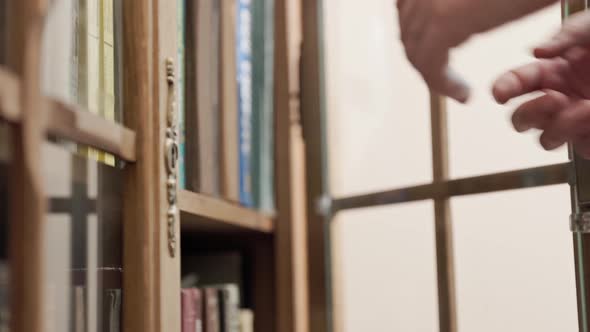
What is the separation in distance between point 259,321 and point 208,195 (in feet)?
1.29

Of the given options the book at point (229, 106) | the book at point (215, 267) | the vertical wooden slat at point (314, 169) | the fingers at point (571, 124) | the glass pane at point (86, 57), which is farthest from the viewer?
the book at point (215, 267)

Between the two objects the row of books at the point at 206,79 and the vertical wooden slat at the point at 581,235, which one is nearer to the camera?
the row of books at the point at 206,79

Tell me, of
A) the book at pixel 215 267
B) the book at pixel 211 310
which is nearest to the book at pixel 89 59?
the book at pixel 211 310

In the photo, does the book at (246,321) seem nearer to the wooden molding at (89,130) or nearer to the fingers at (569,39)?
the wooden molding at (89,130)

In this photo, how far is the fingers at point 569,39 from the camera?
69cm

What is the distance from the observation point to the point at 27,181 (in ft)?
1.93

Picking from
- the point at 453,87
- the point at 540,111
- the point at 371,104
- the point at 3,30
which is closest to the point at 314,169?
the point at 371,104

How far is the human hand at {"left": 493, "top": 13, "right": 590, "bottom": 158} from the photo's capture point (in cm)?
70

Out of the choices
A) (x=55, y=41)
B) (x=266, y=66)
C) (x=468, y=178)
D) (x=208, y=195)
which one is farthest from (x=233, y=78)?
(x=55, y=41)

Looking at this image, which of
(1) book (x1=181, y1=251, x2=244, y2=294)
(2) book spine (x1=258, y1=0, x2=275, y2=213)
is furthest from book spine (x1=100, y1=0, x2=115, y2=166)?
(1) book (x1=181, y1=251, x2=244, y2=294)

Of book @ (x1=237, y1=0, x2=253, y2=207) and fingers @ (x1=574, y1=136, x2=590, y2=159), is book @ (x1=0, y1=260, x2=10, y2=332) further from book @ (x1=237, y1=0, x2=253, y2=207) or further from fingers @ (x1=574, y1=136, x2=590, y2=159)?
book @ (x1=237, y1=0, x2=253, y2=207)

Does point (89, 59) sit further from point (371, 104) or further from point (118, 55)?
point (371, 104)

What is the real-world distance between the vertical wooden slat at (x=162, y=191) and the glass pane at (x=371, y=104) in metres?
0.42

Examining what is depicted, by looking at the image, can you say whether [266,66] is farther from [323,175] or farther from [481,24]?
[481,24]
